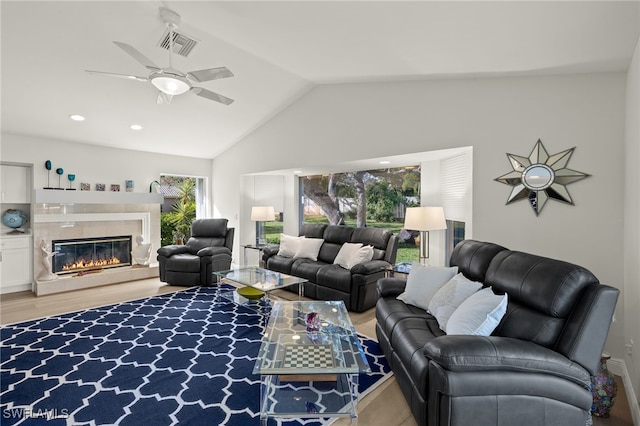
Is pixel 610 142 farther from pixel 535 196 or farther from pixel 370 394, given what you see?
pixel 370 394

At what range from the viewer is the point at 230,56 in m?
3.70

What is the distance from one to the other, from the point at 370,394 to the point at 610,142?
2920 mm

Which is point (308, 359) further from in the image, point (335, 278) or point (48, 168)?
point (48, 168)

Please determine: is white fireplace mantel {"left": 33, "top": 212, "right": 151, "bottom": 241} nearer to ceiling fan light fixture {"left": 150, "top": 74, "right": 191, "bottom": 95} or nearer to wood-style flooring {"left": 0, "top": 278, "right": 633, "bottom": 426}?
wood-style flooring {"left": 0, "top": 278, "right": 633, "bottom": 426}

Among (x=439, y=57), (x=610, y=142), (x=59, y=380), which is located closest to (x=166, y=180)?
(x=59, y=380)

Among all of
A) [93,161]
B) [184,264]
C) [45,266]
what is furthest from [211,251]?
[93,161]

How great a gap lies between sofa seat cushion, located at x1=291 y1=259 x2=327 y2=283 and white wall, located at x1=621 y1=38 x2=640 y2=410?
3.15 m

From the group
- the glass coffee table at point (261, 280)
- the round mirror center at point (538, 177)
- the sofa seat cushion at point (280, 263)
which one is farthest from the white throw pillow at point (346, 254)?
the round mirror center at point (538, 177)

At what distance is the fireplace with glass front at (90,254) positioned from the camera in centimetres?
533

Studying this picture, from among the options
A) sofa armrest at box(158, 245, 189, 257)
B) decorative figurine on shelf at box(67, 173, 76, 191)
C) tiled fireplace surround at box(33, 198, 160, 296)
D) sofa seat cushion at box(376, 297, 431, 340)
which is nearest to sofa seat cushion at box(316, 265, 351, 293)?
sofa seat cushion at box(376, 297, 431, 340)

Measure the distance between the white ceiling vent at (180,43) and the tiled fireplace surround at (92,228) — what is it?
3456 mm

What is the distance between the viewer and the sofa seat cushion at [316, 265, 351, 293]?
407cm

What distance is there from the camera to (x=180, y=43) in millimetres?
3320

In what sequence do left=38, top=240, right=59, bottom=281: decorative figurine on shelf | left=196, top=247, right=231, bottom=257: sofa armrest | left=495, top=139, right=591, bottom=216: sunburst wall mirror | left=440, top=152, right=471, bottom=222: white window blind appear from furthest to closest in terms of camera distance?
left=196, top=247, right=231, bottom=257: sofa armrest < left=38, top=240, right=59, bottom=281: decorative figurine on shelf < left=440, top=152, right=471, bottom=222: white window blind < left=495, top=139, right=591, bottom=216: sunburst wall mirror
